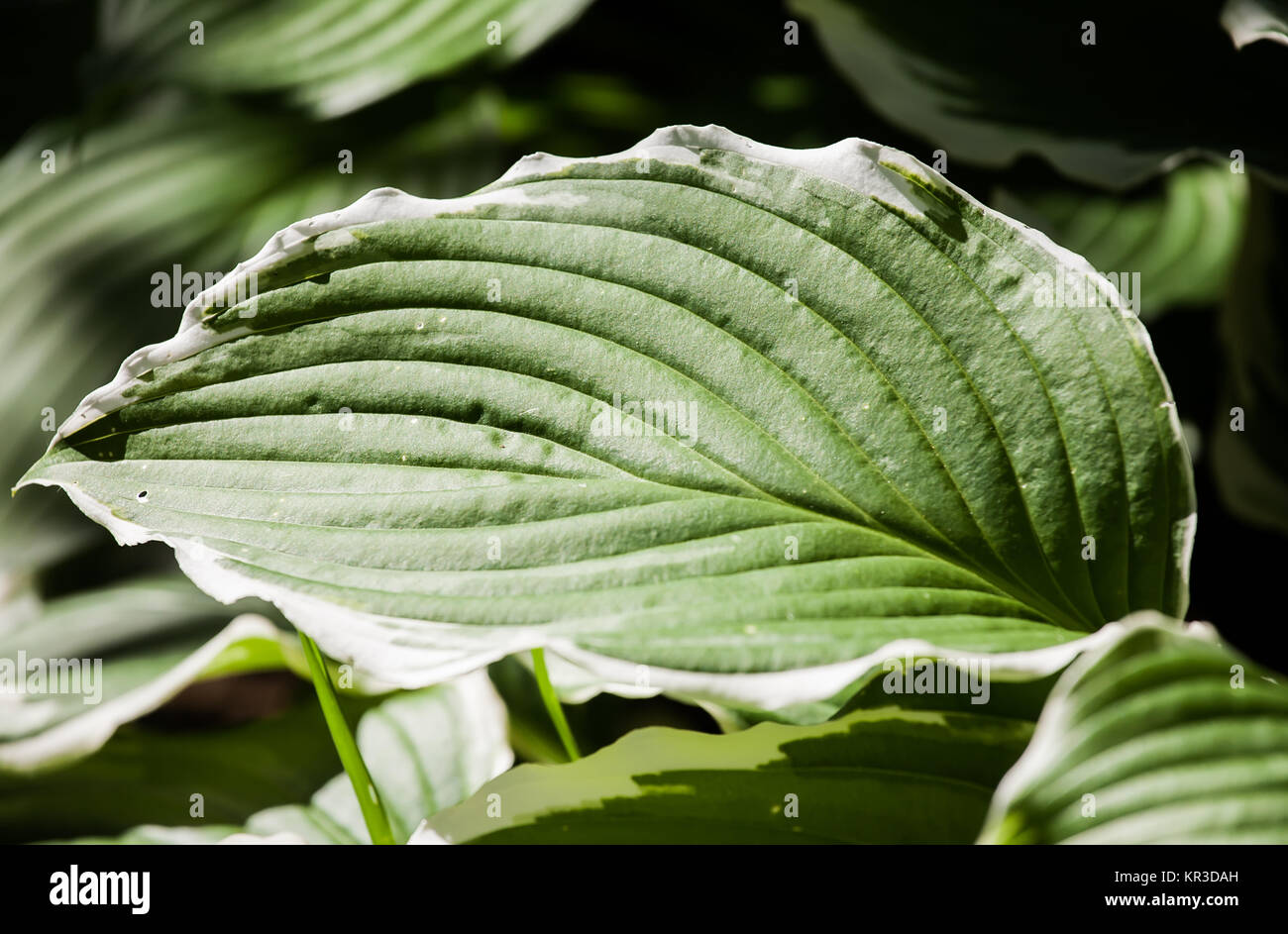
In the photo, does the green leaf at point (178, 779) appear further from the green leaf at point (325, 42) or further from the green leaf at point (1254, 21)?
the green leaf at point (1254, 21)

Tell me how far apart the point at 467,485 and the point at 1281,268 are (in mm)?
574

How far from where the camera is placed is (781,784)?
0.48m

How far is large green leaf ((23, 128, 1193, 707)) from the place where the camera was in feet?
1.39

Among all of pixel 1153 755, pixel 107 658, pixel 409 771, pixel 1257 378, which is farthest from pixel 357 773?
pixel 1257 378

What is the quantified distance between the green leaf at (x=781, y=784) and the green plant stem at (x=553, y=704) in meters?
0.04

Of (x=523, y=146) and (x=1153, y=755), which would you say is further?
(x=523, y=146)

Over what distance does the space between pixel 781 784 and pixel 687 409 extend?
0.67 ft

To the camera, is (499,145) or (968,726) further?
(499,145)

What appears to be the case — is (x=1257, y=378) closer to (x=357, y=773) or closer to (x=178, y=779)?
(x=357, y=773)

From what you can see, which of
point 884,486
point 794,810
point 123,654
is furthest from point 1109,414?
point 123,654

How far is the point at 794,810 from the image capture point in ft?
1.59

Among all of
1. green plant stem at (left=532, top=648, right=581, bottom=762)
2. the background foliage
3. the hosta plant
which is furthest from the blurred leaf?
green plant stem at (left=532, top=648, right=581, bottom=762)

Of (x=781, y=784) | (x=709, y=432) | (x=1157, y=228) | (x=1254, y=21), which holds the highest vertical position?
(x=1254, y=21)

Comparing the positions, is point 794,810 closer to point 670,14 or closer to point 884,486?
point 884,486
